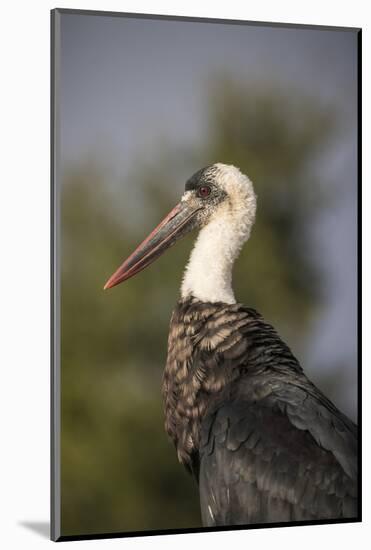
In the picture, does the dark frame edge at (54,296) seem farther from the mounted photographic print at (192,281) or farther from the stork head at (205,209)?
the stork head at (205,209)

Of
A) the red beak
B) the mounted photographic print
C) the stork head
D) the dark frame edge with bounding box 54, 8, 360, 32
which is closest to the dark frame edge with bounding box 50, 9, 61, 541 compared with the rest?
the mounted photographic print

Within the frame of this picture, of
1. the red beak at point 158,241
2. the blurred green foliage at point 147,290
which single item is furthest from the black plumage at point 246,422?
the red beak at point 158,241

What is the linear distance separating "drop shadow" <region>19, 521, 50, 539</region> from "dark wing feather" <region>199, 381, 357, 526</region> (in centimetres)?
71

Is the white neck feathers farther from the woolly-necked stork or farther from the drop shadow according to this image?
the drop shadow

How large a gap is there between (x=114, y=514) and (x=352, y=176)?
1.97m

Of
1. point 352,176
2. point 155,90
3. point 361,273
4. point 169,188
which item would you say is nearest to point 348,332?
point 361,273

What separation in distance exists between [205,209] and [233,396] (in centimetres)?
86

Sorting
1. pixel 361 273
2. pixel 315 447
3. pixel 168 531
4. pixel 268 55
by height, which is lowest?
pixel 168 531

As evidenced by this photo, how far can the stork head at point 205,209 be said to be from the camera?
200 inches

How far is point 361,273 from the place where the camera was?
5457 millimetres

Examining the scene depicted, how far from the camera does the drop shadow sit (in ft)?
16.3

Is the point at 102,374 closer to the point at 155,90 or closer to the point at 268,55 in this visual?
the point at 155,90

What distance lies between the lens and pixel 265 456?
481 centimetres

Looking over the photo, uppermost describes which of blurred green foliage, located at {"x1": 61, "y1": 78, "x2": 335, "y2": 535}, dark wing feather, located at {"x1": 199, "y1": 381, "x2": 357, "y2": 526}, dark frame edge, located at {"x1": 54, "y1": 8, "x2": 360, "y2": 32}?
dark frame edge, located at {"x1": 54, "y1": 8, "x2": 360, "y2": 32}
